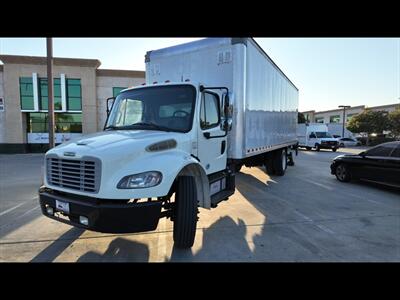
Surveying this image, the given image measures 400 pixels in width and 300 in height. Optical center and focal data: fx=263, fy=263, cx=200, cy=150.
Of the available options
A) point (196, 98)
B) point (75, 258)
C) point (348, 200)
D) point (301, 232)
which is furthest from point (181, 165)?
point (348, 200)

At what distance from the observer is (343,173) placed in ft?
31.8

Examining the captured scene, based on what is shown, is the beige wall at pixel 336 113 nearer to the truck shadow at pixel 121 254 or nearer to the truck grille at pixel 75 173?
the truck shadow at pixel 121 254

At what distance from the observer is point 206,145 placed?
4648 millimetres

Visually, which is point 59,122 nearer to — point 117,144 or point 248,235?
point 117,144

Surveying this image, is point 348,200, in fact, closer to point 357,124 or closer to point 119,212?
point 119,212

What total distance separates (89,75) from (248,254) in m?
25.2

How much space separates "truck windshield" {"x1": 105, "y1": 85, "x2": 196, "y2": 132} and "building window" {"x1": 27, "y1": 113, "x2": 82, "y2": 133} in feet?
75.2

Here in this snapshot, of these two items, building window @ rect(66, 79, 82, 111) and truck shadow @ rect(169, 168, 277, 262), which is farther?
building window @ rect(66, 79, 82, 111)

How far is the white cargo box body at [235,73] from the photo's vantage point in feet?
18.1

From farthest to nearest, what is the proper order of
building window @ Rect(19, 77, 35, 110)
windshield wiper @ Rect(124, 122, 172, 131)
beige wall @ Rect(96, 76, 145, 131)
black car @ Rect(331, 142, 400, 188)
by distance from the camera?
1. beige wall @ Rect(96, 76, 145, 131)
2. building window @ Rect(19, 77, 35, 110)
3. black car @ Rect(331, 142, 400, 188)
4. windshield wiper @ Rect(124, 122, 172, 131)

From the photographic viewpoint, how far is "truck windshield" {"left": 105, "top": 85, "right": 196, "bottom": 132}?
14.0 feet

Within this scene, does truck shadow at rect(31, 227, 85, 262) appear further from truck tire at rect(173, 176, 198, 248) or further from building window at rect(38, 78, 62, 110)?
building window at rect(38, 78, 62, 110)

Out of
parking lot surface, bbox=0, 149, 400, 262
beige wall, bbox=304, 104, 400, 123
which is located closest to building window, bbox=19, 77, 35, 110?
parking lot surface, bbox=0, 149, 400, 262

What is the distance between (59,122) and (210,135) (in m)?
24.6
